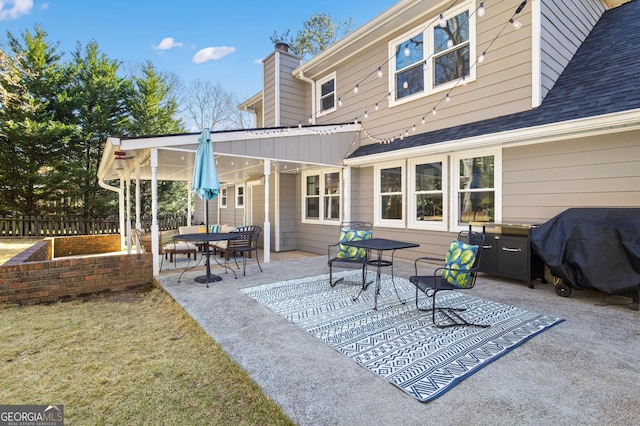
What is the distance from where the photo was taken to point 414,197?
7043 mm

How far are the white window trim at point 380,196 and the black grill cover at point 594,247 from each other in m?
2.91

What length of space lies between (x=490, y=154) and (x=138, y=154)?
673cm

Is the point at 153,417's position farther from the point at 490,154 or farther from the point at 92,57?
the point at 92,57

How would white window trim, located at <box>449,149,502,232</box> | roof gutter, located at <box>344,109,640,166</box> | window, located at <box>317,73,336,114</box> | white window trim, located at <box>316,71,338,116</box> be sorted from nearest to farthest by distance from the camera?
roof gutter, located at <box>344,109,640,166</box>
white window trim, located at <box>449,149,502,232</box>
white window trim, located at <box>316,71,338,116</box>
window, located at <box>317,73,336,114</box>

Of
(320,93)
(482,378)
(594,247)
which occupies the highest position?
(320,93)

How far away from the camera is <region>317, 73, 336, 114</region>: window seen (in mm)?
9183

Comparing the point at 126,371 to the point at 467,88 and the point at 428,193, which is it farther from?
the point at 467,88

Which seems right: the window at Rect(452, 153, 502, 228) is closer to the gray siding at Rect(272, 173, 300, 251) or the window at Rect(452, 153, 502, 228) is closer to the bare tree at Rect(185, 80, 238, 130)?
the gray siding at Rect(272, 173, 300, 251)

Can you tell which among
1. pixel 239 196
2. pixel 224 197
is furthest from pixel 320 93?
pixel 224 197

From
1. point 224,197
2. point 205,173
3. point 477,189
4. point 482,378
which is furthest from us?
point 224,197

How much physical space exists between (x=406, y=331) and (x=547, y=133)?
3.66 meters

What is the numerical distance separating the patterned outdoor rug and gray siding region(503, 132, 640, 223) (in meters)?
2.03

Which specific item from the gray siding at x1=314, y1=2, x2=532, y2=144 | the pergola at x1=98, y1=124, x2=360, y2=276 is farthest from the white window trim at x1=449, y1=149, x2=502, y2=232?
the pergola at x1=98, y1=124, x2=360, y2=276

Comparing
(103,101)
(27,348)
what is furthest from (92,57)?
(27,348)
